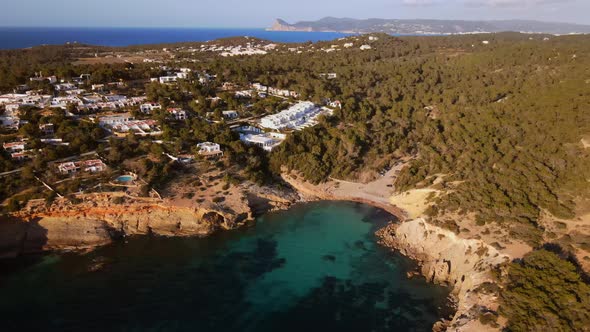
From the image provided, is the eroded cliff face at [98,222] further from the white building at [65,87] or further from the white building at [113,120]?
the white building at [65,87]

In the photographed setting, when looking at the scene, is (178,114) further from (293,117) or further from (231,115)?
(293,117)

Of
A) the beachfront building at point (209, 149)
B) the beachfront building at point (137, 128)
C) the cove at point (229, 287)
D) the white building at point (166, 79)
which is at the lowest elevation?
the cove at point (229, 287)

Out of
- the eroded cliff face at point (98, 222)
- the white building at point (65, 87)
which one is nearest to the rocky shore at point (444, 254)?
the eroded cliff face at point (98, 222)

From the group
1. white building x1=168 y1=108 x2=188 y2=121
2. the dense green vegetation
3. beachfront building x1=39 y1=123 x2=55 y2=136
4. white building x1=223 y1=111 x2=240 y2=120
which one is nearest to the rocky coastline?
the dense green vegetation

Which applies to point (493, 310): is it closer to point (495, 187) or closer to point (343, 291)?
point (343, 291)

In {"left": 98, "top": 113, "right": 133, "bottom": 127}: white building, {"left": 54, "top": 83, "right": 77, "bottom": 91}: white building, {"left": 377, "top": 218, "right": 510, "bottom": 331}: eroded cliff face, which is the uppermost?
{"left": 54, "top": 83, "right": 77, "bottom": 91}: white building

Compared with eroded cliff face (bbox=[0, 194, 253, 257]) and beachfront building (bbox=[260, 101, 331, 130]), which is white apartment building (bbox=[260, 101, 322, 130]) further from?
eroded cliff face (bbox=[0, 194, 253, 257])
